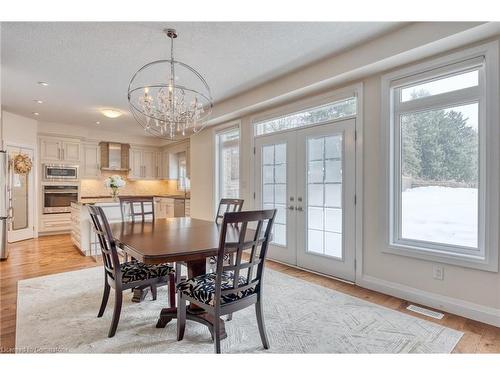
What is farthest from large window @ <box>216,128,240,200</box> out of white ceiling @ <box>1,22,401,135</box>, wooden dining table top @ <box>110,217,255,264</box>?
wooden dining table top @ <box>110,217,255,264</box>

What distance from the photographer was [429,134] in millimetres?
2670

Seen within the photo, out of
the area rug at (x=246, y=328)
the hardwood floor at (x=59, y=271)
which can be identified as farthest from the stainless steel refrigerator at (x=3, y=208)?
the area rug at (x=246, y=328)

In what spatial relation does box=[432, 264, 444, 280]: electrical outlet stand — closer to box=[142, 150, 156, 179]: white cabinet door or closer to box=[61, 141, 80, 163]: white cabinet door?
box=[142, 150, 156, 179]: white cabinet door

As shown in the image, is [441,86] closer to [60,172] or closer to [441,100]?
[441,100]

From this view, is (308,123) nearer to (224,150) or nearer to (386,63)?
(386,63)

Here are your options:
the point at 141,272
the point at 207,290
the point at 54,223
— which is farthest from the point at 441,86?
the point at 54,223

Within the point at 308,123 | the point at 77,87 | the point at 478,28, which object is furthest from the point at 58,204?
the point at 478,28

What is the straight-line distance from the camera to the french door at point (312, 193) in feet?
10.8

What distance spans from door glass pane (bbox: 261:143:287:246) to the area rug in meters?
1.38

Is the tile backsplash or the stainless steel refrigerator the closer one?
the stainless steel refrigerator

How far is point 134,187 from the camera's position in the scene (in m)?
7.70

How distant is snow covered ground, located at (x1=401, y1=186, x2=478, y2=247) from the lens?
243 cm

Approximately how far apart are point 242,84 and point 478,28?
102 inches

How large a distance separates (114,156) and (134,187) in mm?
999
